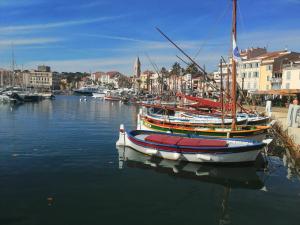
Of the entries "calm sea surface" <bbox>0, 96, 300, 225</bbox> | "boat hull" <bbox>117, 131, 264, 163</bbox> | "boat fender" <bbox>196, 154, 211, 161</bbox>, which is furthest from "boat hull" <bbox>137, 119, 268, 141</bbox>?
"boat fender" <bbox>196, 154, 211, 161</bbox>

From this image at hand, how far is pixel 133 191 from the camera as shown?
1905cm

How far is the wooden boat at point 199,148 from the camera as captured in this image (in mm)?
23875

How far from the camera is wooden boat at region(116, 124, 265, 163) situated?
78.3ft

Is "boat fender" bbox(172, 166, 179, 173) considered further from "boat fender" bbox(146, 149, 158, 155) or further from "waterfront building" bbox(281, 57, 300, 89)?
"waterfront building" bbox(281, 57, 300, 89)

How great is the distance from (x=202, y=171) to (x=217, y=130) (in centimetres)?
828

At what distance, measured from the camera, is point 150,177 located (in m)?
22.1

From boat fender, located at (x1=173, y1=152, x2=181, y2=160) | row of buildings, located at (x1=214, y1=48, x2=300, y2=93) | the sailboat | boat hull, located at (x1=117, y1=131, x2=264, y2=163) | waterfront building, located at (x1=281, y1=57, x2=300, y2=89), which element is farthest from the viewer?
row of buildings, located at (x1=214, y1=48, x2=300, y2=93)

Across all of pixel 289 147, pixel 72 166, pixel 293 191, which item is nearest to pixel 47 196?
pixel 72 166

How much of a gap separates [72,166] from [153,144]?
20.8 ft

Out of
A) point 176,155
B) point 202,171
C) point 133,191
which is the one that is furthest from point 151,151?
point 133,191

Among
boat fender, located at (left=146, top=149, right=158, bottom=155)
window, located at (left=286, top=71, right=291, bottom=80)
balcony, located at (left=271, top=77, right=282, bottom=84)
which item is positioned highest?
window, located at (left=286, top=71, right=291, bottom=80)

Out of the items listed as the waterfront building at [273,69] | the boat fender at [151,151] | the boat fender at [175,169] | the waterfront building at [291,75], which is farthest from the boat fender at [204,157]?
the waterfront building at [273,69]

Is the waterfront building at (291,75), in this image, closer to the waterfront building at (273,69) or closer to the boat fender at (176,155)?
the waterfront building at (273,69)

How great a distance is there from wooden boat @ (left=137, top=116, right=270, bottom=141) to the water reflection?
5171mm
